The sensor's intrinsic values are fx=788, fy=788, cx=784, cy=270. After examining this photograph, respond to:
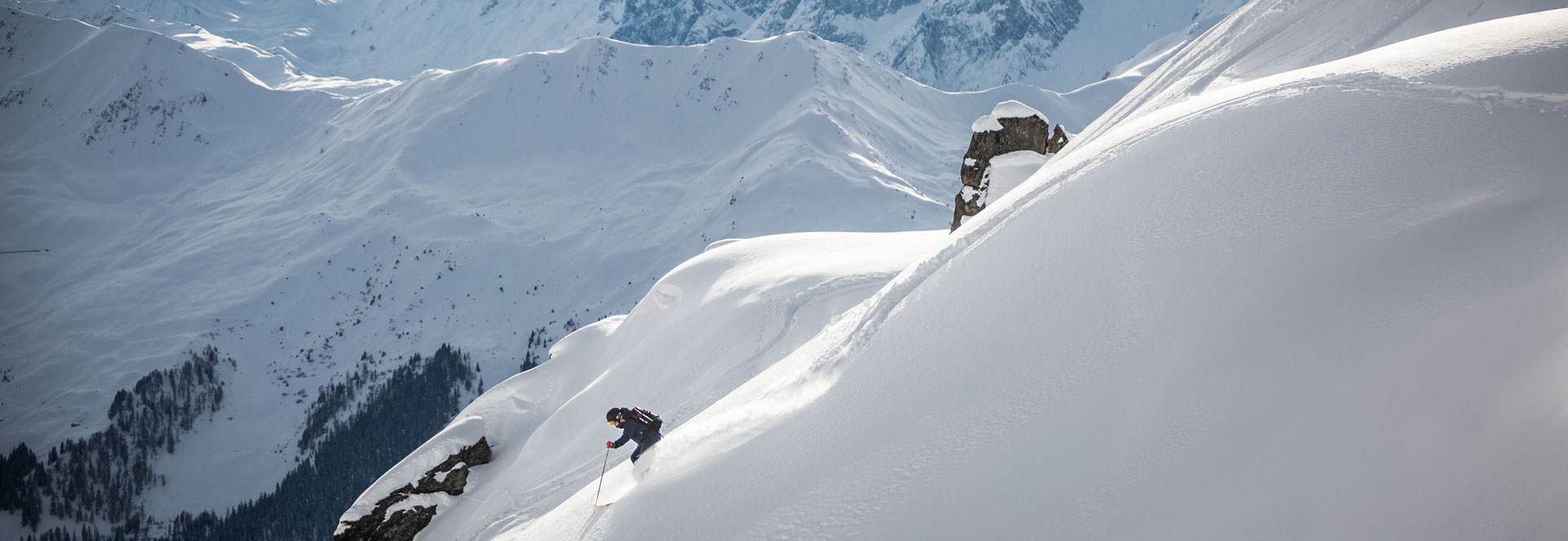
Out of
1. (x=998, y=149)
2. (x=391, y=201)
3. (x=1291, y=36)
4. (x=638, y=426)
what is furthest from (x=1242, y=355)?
(x=391, y=201)

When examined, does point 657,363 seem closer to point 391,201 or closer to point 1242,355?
point 1242,355

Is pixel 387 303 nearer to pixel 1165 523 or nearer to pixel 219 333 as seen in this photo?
pixel 219 333

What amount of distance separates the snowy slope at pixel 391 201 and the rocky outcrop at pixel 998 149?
6736cm

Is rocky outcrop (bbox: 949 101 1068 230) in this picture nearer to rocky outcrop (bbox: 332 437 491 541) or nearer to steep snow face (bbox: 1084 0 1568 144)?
steep snow face (bbox: 1084 0 1568 144)

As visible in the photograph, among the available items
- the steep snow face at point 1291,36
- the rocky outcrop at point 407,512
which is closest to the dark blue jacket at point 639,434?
the rocky outcrop at point 407,512

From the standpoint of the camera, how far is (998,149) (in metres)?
27.3

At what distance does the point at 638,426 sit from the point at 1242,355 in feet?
30.1

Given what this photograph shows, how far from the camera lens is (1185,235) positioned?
10188 mm

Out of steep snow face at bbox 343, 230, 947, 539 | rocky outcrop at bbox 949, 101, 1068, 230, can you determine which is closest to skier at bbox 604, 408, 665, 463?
steep snow face at bbox 343, 230, 947, 539

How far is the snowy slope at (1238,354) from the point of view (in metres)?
7.35

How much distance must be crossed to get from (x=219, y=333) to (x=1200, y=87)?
132416mm

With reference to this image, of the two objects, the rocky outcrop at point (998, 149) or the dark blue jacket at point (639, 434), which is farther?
the rocky outcrop at point (998, 149)

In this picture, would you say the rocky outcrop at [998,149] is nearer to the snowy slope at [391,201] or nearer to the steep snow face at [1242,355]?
the steep snow face at [1242,355]

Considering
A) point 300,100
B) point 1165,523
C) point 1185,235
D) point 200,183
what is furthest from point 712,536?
point 300,100
